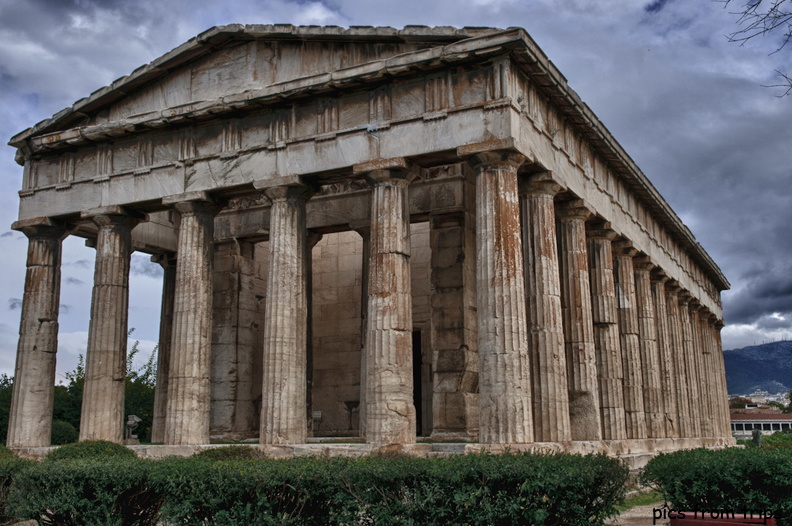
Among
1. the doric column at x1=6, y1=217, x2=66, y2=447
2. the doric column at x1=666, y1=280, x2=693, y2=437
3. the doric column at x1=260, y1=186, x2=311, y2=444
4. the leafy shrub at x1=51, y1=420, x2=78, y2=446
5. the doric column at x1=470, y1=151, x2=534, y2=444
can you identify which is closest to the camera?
the doric column at x1=470, y1=151, x2=534, y2=444

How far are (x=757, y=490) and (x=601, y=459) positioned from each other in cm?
207

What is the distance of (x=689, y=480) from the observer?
34.0 feet

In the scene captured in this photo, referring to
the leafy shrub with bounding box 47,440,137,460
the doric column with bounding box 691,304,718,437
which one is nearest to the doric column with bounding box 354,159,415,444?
the leafy shrub with bounding box 47,440,137,460

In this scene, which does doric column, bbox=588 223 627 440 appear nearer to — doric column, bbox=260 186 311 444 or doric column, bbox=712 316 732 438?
doric column, bbox=260 186 311 444

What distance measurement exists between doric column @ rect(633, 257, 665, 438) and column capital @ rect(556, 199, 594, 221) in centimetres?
694

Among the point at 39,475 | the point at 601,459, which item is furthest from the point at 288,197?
the point at 601,459

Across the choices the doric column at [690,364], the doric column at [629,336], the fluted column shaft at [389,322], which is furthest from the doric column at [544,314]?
the doric column at [690,364]

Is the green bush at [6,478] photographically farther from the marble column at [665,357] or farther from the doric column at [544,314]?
the marble column at [665,357]

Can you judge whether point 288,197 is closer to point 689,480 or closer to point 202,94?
point 202,94

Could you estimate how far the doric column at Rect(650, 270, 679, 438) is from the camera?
27.4 metres

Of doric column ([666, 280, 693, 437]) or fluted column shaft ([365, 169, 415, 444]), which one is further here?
doric column ([666, 280, 693, 437])

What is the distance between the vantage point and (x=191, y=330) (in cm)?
1983

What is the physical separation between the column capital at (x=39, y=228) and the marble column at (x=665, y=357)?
→ 1990cm

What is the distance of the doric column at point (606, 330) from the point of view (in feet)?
71.5
